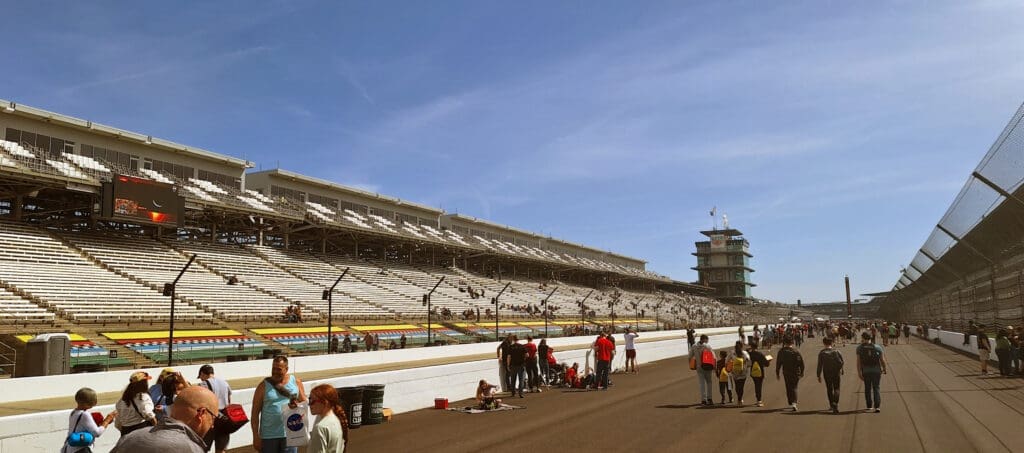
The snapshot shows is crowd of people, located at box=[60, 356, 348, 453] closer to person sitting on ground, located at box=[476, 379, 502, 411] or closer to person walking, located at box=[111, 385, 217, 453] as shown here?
person walking, located at box=[111, 385, 217, 453]

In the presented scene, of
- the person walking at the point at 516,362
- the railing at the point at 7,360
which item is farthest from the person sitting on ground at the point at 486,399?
the railing at the point at 7,360

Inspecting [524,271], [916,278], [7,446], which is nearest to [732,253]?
[524,271]

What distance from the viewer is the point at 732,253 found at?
158m

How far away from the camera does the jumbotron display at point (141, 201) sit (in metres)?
36.6

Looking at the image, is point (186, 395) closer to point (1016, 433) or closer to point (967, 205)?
point (1016, 433)

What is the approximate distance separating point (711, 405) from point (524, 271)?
71.2 metres

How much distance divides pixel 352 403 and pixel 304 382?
155 cm

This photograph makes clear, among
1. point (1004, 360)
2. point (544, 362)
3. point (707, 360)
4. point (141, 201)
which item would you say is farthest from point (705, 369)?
point (141, 201)

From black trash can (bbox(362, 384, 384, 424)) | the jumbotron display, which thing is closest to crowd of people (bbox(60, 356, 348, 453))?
black trash can (bbox(362, 384, 384, 424))

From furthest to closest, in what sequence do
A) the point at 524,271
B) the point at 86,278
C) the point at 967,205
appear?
the point at 524,271 → the point at 86,278 → the point at 967,205

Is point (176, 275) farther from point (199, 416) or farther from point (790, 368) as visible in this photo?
point (199, 416)

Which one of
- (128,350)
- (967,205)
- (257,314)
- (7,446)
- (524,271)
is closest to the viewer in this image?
(7,446)

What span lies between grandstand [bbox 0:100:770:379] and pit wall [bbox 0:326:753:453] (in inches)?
107

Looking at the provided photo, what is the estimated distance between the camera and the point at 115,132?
43.0 metres
